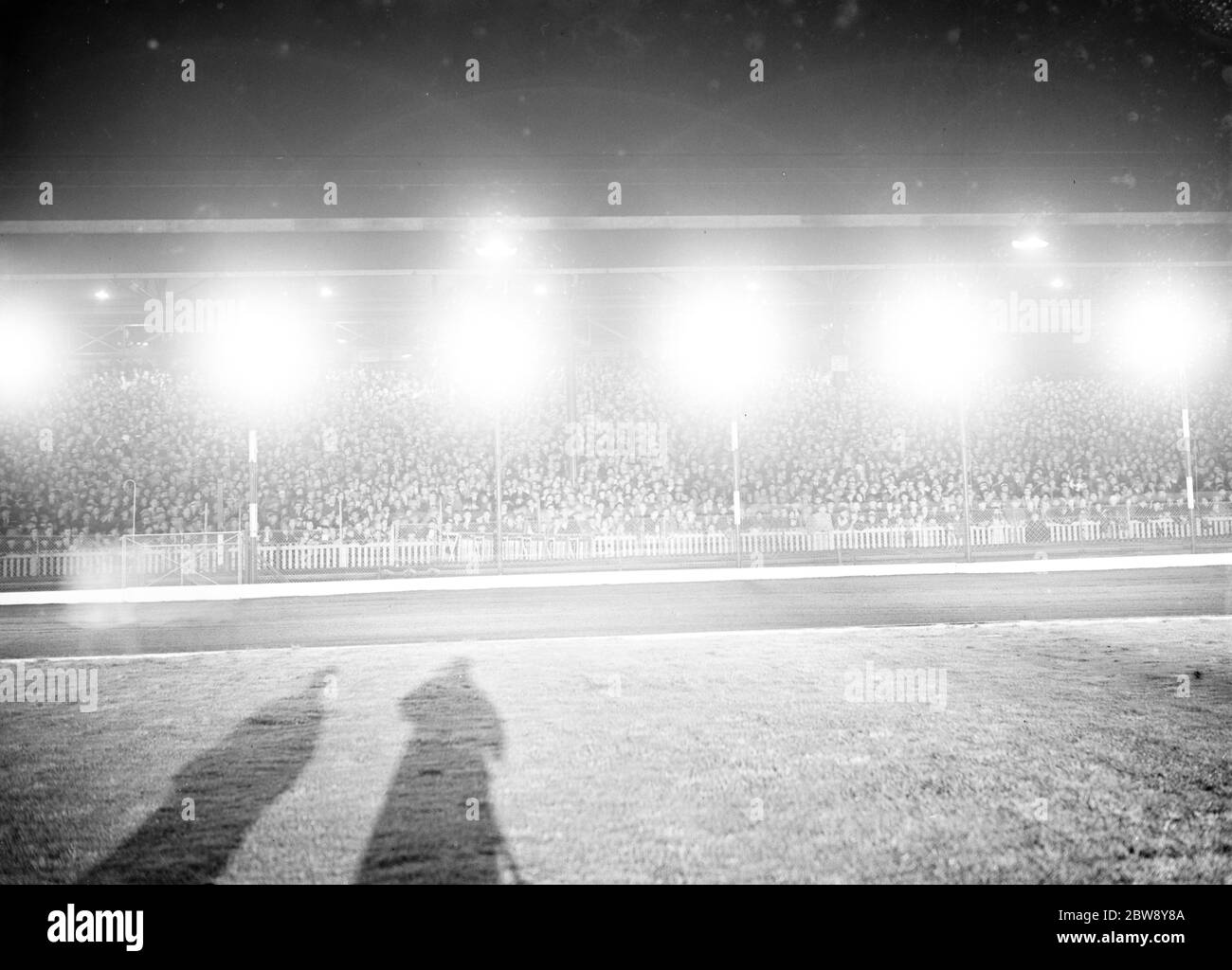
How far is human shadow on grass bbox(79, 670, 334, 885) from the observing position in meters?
3.35

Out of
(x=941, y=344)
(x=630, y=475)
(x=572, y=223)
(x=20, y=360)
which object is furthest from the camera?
(x=20, y=360)

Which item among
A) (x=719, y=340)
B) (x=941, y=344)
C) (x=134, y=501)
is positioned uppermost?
(x=719, y=340)

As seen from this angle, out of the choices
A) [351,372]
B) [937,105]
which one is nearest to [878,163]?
[937,105]

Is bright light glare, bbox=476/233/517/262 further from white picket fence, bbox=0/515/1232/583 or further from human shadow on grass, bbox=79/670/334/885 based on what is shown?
human shadow on grass, bbox=79/670/334/885

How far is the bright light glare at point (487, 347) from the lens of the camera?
70.8 feet

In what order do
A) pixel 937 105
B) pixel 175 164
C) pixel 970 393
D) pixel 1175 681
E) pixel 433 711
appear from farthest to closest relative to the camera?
pixel 970 393
pixel 175 164
pixel 937 105
pixel 1175 681
pixel 433 711

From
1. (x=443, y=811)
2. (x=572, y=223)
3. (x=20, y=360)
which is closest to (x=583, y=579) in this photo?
(x=572, y=223)

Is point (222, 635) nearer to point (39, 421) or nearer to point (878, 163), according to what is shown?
point (878, 163)

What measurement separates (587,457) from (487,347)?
4826 millimetres

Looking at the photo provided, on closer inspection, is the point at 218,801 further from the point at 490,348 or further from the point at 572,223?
the point at 490,348

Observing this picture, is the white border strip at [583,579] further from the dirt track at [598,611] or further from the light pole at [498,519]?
the dirt track at [598,611]

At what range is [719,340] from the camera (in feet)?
73.6

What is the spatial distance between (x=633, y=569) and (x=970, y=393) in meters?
16.1

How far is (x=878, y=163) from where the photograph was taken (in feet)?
35.2
